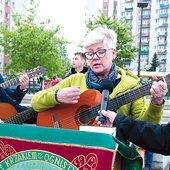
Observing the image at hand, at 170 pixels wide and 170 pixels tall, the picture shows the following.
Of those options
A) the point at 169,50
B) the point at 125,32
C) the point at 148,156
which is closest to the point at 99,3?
the point at 169,50

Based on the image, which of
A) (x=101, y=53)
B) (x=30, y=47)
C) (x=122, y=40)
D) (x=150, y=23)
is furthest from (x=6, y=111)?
(x=150, y=23)

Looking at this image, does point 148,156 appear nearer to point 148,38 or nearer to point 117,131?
point 117,131

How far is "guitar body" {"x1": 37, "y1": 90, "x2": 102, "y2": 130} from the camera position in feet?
8.50

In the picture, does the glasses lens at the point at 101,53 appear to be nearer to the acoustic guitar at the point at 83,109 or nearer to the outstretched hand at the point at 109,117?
the acoustic guitar at the point at 83,109

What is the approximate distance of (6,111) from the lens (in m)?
3.88

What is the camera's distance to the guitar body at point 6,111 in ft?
12.6

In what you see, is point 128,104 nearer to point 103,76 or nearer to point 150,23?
point 103,76

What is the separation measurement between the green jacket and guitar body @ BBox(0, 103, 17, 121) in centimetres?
107

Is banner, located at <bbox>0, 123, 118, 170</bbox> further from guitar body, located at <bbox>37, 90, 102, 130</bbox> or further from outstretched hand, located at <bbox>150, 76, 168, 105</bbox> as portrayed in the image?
guitar body, located at <bbox>37, 90, 102, 130</bbox>

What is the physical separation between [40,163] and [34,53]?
2560 cm

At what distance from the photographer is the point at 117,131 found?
177 centimetres

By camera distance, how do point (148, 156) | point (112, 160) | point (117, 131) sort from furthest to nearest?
1. point (148, 156)
2. point (117, 131)
3. point (112, 160)

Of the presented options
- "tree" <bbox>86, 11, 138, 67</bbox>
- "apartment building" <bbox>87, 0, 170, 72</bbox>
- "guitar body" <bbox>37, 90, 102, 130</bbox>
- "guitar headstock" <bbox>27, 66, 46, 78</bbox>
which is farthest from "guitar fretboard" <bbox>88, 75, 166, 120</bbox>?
"apartment building" <bbox>87, 0, 170, 72</bbox>

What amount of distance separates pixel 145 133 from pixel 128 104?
30.9 inches
